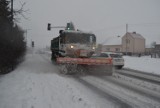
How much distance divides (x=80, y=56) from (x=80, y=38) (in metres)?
1.89

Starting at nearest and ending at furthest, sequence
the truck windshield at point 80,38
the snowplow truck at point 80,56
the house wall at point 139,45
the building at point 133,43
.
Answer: the snowplow truck at point 80,56
the truck windshield at point 80,38
the building at point 133,43
the house wall at point 139,45

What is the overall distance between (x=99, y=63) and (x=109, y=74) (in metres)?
1.17

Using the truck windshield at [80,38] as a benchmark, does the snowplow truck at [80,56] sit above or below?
below

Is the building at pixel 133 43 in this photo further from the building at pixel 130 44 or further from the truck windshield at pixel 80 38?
the truck windshield at pixel 80 38

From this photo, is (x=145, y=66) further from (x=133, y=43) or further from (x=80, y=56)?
(x=133, y=43)

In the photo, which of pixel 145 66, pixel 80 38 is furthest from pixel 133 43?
pixel 80 38

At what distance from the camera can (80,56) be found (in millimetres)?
17375

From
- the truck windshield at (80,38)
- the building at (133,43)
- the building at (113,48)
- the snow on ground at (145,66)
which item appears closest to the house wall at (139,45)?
the building at (133,43)

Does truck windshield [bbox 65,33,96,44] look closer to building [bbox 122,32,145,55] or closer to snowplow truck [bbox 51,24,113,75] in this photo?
snowplow truck [bbox 51,24,113,75]

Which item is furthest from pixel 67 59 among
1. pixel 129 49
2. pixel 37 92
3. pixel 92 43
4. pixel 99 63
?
pixel 129 49

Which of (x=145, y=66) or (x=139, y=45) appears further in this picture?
(x=139, y=45)

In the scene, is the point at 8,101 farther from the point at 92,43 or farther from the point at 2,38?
the point at 92,43

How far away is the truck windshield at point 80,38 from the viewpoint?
18.5m

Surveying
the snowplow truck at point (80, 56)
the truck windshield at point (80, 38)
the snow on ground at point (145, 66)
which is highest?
the truck windshield at point (80, 38)
